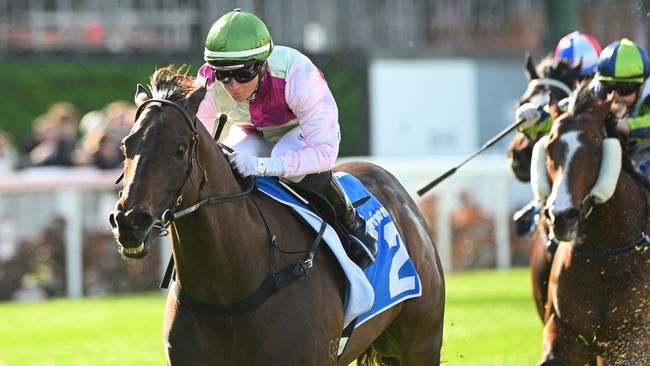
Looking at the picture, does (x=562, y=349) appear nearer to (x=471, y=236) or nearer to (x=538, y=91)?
(x=538, y=91)

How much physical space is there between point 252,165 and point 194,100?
0.43 meters

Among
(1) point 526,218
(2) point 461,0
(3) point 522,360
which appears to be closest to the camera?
(1) point 526,218

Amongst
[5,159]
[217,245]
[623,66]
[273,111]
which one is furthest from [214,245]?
[5,159]

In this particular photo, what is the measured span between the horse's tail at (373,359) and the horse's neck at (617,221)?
1.08 meters

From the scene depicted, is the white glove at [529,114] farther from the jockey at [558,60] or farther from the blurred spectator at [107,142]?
the blurred spectator at [107,142]

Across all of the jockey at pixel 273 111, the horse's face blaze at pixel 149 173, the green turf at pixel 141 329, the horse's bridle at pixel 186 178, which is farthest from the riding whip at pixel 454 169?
the horse's face blaze at pixel 149 173

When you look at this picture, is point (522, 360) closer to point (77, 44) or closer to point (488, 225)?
point (488, 225)

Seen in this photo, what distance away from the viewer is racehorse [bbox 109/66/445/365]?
4.48 m

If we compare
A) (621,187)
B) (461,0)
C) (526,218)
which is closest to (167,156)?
(621,187)

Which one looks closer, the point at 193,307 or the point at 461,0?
the point at 193,307

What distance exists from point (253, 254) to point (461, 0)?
15.8 m

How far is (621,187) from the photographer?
6371mm

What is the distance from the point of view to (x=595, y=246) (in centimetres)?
640

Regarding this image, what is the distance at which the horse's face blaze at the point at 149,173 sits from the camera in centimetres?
434
